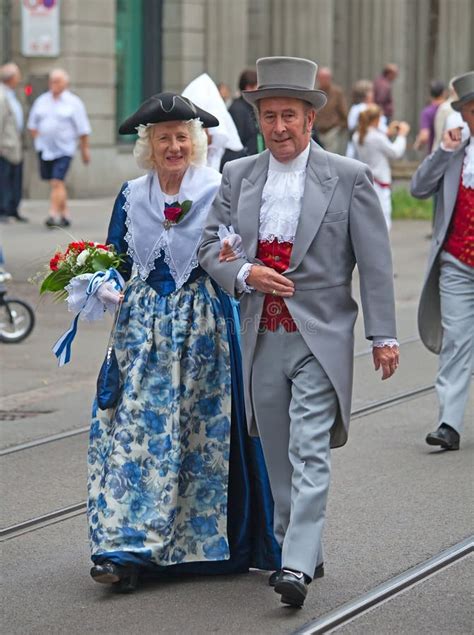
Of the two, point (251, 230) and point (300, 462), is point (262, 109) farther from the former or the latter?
point (300, 462)

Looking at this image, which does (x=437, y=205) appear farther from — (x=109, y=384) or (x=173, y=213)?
(x=109, y=384)

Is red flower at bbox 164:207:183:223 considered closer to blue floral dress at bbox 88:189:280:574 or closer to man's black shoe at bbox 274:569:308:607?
blue floral dress at bbox 88:189:280:574

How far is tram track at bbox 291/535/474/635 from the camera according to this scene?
203 inches

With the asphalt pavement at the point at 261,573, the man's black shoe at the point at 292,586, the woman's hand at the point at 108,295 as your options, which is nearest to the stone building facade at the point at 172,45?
the asphalt pavement at the point at 261,573

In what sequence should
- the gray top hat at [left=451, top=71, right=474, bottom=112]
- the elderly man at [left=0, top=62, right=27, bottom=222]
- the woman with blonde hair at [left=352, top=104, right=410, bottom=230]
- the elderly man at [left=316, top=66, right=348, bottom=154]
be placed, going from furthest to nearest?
the elderly man at [left=316, top=66, right=348, bottom=154] → the elderly man at [left=0, top=62, right=27, bottom=222] → the woman with blonde hair at [left=352, top=104, right=410, bottom=230] → the gray top hat at [left=451, top=71, right=474, bottom=112]

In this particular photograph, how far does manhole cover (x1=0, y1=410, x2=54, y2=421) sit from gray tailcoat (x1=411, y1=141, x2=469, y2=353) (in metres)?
2.24

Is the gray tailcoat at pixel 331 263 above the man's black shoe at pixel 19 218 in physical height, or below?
above

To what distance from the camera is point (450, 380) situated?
8.13 meters

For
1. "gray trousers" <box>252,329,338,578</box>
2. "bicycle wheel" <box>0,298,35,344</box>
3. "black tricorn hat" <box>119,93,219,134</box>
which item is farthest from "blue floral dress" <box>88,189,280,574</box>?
"bicycle wheel" <box>0,298,35,344</box>

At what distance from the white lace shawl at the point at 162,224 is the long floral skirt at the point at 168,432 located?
0.09 meters

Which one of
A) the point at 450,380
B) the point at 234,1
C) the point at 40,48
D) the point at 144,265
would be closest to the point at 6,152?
the point at 40,48

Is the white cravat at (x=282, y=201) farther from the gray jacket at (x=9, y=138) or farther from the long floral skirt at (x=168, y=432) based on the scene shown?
the gray jacket at (x=9, y=138)

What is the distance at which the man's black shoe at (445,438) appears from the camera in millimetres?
7949

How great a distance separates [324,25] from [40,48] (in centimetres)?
829
